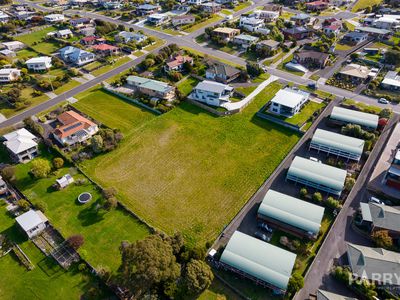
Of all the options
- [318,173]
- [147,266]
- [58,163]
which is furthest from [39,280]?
[318,173]

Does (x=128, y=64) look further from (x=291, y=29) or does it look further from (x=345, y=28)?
(x=345, y=28)

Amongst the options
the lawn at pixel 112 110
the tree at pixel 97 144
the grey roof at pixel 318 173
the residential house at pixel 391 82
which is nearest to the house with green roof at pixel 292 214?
the grey roof at pixel 318 173

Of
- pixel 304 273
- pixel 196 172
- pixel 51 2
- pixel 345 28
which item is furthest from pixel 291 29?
pixel 51 2

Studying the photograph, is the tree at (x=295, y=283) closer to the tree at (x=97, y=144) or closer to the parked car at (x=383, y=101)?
the tree at (x=97, y=144)

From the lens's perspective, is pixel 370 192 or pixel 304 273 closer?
pixel 304 273

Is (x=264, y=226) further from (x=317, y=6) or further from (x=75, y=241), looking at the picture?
(x=317, y=6)

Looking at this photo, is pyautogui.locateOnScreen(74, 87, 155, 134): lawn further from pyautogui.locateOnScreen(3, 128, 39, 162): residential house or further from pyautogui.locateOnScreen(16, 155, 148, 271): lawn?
pyautogui.locateOnScreen(16, 155, 148, 271): lawn
